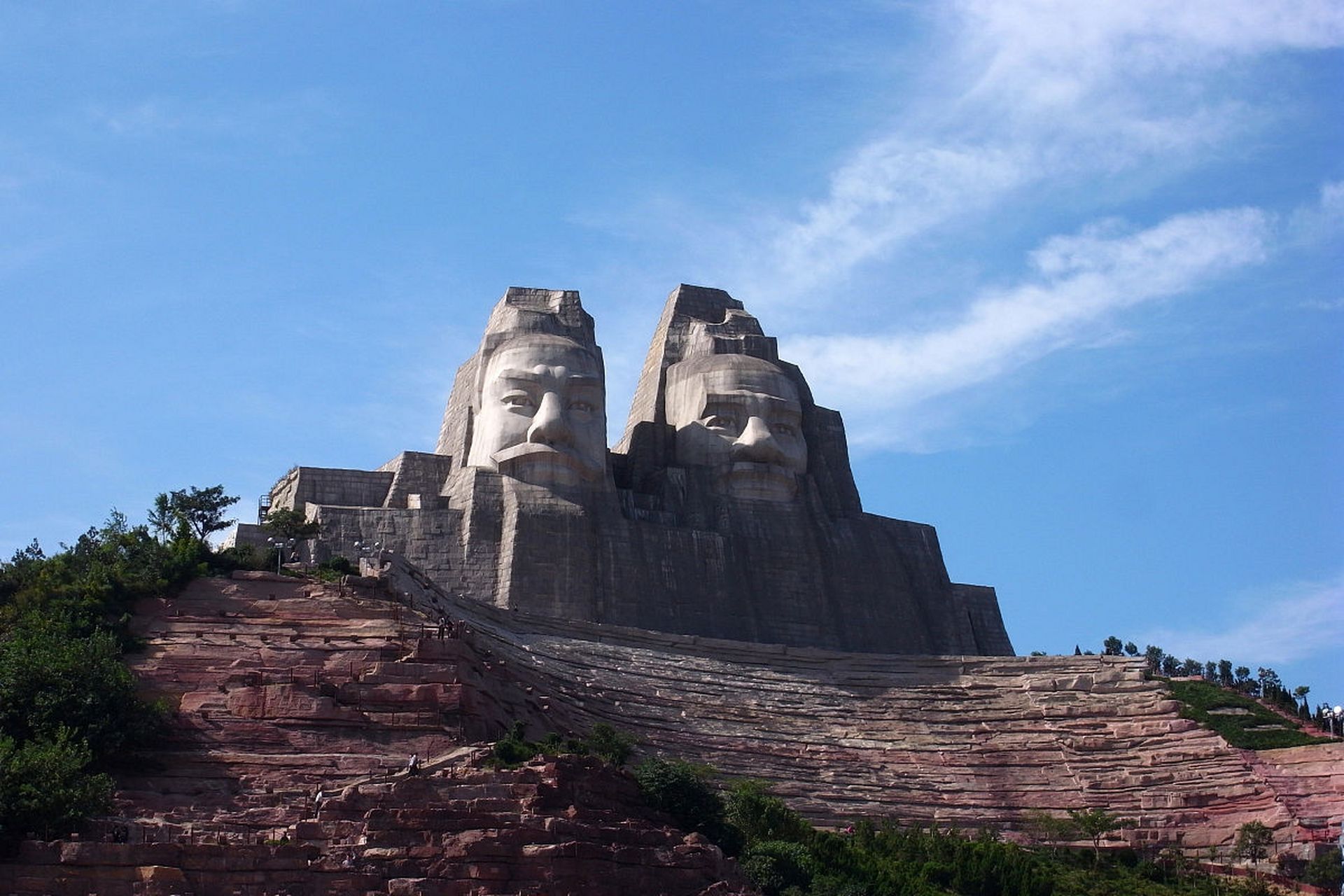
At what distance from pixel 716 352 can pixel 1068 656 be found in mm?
12873

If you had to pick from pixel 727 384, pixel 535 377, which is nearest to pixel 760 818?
pixel 535 377

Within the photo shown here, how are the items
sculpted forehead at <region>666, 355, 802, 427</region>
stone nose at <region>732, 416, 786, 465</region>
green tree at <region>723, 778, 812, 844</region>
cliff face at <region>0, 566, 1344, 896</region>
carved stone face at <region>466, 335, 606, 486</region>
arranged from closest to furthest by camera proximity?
cliff face at <region>0, 566, 1344, 896</region>, green tree at <region>723, 778, 812, 844</region>, carved stone face at <region>466, 335, 606, 486</region>, stone nose at <region>732, 416, 786, 465</region>, sculpted forehead at <region>666, 355, 802, 427</region>

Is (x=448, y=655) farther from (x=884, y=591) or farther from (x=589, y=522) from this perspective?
(x=884, y=591)

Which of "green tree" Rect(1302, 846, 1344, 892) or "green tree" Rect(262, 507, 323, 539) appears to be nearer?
"green tree" Rect(1302, 846, 1344, 892)

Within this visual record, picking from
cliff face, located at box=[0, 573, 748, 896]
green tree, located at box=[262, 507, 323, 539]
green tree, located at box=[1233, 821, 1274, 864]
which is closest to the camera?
cliff face, located at box=[0, 573, 748, 896]

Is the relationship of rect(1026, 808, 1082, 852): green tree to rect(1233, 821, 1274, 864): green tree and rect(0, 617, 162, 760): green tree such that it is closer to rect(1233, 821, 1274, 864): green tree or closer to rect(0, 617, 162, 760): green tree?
rect(1233, 821, 1274, 864): green tree

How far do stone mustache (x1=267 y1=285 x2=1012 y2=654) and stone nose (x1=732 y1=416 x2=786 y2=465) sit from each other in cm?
5

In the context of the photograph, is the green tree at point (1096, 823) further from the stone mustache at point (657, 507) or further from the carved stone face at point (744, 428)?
the carved stone face at point (744, 428)

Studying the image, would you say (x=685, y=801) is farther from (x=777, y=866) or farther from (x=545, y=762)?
(x=545, y=762)

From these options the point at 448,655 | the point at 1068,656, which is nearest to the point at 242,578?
the point at 448,655

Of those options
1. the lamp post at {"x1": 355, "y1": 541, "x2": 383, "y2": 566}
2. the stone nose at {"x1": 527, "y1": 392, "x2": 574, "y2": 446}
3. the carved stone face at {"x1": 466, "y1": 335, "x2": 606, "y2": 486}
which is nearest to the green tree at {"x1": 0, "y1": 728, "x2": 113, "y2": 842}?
the lamp post at {"x1": 355, "y1": 541, "x2": 383, "y2": 566}

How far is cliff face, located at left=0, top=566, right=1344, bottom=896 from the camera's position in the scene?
35.2 meters

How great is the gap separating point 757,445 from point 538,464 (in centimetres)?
592

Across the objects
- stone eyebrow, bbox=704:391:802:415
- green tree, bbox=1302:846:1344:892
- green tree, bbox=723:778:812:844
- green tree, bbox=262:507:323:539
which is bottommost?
green tree, bbox=1302:846:1344:892
